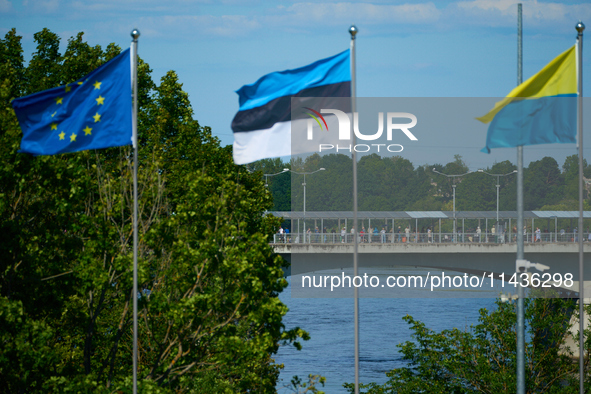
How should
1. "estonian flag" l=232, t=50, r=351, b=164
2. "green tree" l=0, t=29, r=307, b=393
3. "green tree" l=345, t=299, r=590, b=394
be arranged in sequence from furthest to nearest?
1. "green tree" l=345, t=299, r=590, b=394
2. "green tree" l=0, t=29, r=307, b=393
3. "estonian flag" l=232, t=50, r=351, b=164

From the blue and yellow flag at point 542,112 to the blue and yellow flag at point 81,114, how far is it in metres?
6.52

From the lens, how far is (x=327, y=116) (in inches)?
568

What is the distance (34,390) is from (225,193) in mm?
6404

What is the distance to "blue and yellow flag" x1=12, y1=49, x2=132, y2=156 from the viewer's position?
13961 millimetres

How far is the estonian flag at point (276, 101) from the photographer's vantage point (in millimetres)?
14211

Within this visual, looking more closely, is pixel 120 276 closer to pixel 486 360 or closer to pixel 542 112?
pixel 542 112

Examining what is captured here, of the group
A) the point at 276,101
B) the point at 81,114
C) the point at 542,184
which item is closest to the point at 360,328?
the point at 276,101

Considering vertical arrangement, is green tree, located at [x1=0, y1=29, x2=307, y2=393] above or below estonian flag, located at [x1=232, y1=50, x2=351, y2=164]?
below

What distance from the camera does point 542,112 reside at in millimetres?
14117

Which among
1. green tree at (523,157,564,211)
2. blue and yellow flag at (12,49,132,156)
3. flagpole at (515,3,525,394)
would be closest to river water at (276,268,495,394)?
flagpole at (515,3,525,394)

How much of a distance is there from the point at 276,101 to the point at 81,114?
349 cm

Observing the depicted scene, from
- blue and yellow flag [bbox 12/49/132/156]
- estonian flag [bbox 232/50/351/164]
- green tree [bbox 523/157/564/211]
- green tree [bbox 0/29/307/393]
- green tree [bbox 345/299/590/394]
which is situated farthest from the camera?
green tree [bbox 523/157/564/211]

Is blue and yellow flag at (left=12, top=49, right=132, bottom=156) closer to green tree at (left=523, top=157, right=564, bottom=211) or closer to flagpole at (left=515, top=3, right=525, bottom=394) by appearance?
flagpole at (left=515, top=3, right=525, bottom=394)

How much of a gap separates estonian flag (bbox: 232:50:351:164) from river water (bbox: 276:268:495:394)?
15.3m
